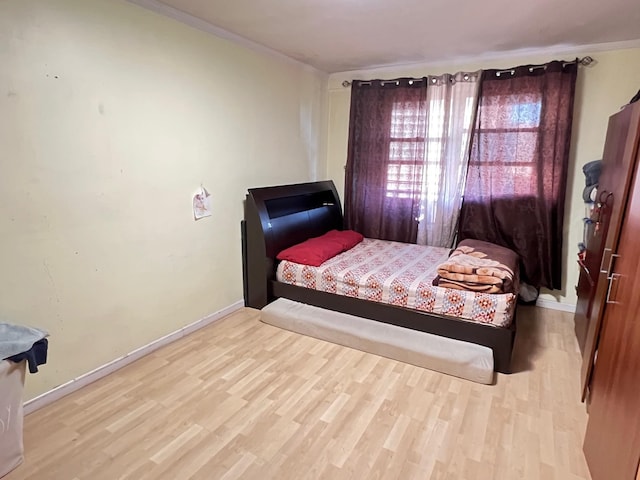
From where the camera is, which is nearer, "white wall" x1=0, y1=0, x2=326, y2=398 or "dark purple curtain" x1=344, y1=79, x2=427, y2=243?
"white wall" x1=0, y1=0, x2=326, y2=398

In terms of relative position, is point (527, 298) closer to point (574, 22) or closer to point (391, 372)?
point (391, 372)

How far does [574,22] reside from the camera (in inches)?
103

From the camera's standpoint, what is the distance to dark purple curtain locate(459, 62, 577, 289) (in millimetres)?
3268

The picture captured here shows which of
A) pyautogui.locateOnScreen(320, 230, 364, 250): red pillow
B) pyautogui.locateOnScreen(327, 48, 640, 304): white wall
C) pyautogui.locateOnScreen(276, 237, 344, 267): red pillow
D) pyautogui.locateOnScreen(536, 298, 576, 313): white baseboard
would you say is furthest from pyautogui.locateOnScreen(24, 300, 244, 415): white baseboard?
pyautogui.locateOnScreen(327, 48, 640, 304): white wall

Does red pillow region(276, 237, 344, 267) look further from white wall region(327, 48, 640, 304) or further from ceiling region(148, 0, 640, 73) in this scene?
white wall region(327, 48, 640, 304)

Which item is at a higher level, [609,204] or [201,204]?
[609,204]

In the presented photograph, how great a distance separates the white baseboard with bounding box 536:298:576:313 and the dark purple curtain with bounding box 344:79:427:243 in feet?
4.56

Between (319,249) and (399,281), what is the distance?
840 millimetres

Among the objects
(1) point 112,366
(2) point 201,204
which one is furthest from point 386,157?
(1) point 112,366

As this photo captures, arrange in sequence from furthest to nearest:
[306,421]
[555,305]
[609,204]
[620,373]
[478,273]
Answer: [555,305] → [478,273] → [609,204] → [306,421] → [620,373]

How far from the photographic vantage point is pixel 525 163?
11.3 feet

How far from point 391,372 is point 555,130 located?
2.56 m

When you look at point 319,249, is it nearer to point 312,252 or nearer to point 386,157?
point 312,252

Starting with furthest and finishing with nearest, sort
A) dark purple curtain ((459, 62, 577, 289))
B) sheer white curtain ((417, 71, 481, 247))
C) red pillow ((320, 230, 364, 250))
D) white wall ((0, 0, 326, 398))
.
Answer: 1. red pillow ((320, 230, 364, 250))
2. sheer white curtain ((417, 71, 481, 247))
3. dark purple curtain ((459, 62, 577, 289))
4. white wall ((0, 0, 326, 398))
